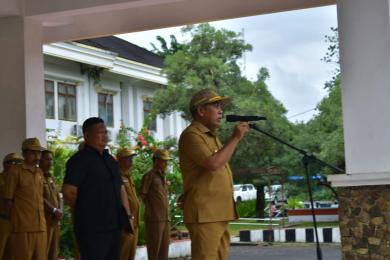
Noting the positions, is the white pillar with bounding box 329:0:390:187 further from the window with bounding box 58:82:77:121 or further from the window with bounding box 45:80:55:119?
the window with bounding box 58:82:77:121

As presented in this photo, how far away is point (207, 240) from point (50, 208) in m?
4.58

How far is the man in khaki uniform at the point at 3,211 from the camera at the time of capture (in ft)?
29.6

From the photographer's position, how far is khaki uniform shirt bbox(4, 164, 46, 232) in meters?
8.85

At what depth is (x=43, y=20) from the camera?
1045 centimetres

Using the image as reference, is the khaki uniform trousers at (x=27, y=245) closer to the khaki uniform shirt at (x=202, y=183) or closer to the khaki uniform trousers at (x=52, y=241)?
the khaki uniform trousers at (x=52, y=241)

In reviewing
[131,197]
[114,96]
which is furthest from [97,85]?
[131,197]

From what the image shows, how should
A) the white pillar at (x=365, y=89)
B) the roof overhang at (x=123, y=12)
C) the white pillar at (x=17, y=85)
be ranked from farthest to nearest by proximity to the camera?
the white pillar at (x=17, y=85) → the roof overhang at (x=123, y=12) → the white pillar at (x=365, y=89)

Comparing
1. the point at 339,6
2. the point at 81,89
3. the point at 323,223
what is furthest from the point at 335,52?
the point at 339,6

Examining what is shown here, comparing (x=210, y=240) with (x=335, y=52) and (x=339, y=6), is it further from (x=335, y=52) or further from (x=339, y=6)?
(x=335, y=52)

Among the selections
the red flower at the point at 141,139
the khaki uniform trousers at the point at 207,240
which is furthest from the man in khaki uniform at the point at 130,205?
the red flower at the point at 141,139

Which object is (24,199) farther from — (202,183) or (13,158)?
(202,183)

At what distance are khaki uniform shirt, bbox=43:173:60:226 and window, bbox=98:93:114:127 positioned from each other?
14.2 m

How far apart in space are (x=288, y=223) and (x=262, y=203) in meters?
3.80

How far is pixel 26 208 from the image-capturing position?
8883 millimetres
